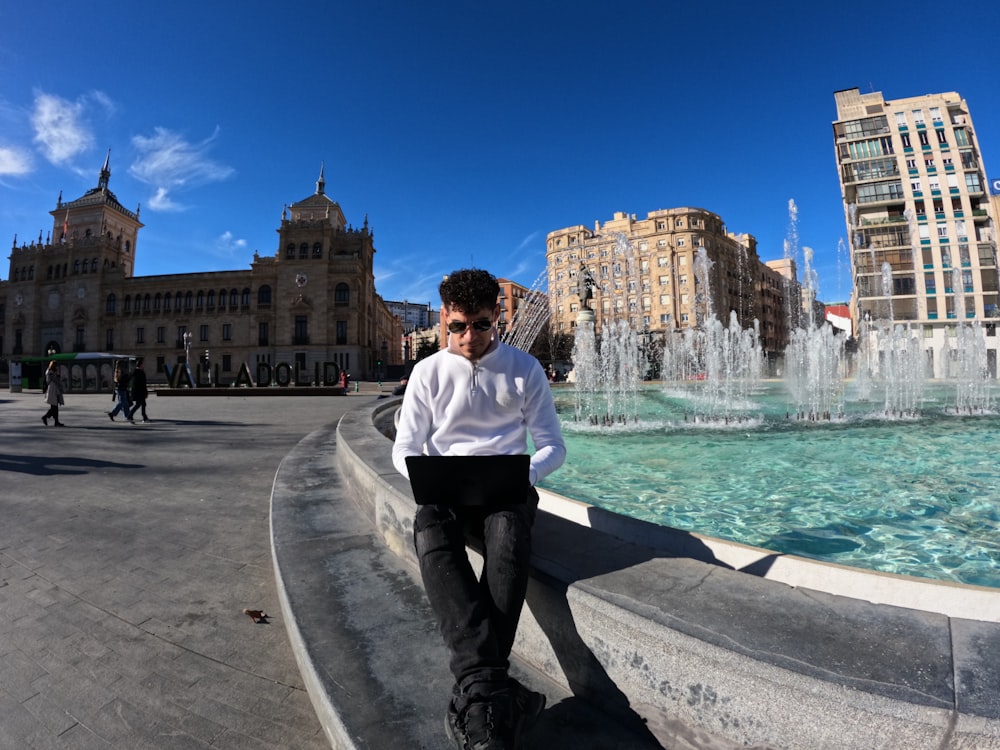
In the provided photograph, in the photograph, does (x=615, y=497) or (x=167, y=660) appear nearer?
(x=167, y=660)

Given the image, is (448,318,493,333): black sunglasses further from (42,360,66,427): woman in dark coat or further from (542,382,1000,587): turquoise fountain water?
(42,360,66,427): woman in dark coat

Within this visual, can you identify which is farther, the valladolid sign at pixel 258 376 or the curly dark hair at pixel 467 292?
the valladolid sign at pixel 258 376

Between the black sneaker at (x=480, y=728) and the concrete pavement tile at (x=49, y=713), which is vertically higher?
the black sneaker at (x=480, y=728)

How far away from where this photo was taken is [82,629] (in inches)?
79.1

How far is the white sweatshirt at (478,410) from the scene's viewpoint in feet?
5.94

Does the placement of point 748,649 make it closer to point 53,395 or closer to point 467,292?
point 467,292

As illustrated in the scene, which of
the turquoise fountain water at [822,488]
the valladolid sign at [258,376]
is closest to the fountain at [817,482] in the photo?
the turquoise fountain water at [822,488]

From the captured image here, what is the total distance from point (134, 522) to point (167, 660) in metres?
2.11

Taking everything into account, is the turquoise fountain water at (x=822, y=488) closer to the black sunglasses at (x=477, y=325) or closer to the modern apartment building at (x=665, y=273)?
the black sunglasses at (x=477, y=325)

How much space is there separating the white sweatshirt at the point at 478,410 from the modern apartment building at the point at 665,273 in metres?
49.3

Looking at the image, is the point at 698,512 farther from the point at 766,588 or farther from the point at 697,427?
the point at 697,427

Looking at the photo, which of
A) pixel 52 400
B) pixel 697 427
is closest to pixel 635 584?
pixel 697 427

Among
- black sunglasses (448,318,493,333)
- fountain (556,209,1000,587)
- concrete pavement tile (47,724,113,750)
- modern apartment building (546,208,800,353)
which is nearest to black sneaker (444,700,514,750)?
concrete pavement tile (47,724,113,750)

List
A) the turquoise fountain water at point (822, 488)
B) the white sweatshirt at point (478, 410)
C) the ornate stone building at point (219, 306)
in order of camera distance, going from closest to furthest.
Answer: the white sweatshirt at point (478, 410)
the turquoise fountain water at point (822, 488)
the ornate stone building at point (219, 306)
